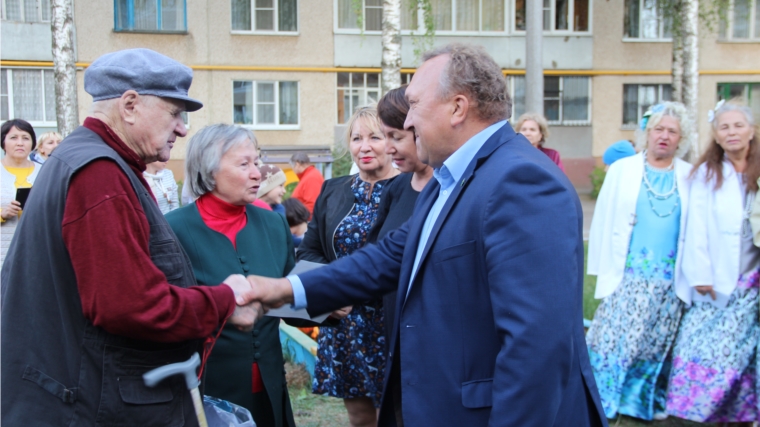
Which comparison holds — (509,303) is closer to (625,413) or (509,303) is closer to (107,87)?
(107,87)

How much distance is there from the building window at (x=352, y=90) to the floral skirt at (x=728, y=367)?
18.6m

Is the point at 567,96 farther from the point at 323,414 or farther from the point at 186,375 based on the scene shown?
the point at 186,375

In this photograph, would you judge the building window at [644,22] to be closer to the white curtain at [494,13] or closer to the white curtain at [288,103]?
the white curtain at [494,13]

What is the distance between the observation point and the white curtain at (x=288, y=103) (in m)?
22.3

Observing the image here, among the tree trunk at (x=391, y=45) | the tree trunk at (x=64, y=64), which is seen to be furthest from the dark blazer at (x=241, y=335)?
the tree trunk at (x=64, y=64)

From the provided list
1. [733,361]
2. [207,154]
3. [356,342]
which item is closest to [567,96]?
[733,361]

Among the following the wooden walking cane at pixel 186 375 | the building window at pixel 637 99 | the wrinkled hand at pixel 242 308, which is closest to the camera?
the wooden walking cane at pixel 186 375

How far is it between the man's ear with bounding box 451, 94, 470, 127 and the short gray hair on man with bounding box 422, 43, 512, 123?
2 cm

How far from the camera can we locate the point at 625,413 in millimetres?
4953

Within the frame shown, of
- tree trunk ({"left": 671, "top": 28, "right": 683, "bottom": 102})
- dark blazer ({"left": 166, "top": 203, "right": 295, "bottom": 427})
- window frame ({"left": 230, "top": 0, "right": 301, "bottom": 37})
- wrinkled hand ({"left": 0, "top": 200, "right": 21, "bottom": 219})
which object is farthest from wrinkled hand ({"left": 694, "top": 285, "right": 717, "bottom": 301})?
window frame ({"left": 230, "top": 0, "right": 301, "bottom": 37})

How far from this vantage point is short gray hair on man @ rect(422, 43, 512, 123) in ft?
7.41

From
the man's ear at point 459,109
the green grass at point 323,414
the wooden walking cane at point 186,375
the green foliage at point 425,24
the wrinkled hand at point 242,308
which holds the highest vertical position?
the green foliage at point 425,24

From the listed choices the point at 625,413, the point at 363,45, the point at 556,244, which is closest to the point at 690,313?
the point at 625,413

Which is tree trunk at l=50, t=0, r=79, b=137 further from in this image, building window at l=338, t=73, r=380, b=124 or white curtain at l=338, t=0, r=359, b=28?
white curtain at l=338, t=0, r=359, b=28
